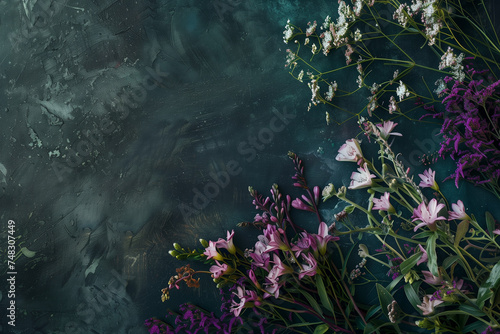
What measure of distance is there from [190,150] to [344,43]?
63cm

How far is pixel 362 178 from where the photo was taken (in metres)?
1.29

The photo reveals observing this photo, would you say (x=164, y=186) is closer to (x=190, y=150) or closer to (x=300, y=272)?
(x=190, y=150)

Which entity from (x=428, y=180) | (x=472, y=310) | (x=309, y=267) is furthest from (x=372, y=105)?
(x=472, y=310)

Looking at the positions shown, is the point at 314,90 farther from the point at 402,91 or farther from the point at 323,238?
the point at 323,238

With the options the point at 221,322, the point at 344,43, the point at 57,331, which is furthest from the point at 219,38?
the point at 57,331

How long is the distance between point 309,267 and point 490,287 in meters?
0.47

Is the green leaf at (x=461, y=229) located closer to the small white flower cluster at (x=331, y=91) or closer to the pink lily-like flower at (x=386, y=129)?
the pink lily-like flower at (x=386, y=129)

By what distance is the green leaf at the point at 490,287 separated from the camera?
1.10 m

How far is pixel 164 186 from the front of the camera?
1617mm

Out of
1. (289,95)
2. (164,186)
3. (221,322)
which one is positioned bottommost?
(221,322)

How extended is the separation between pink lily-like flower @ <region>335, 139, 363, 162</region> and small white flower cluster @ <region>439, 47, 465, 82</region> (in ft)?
1.04
